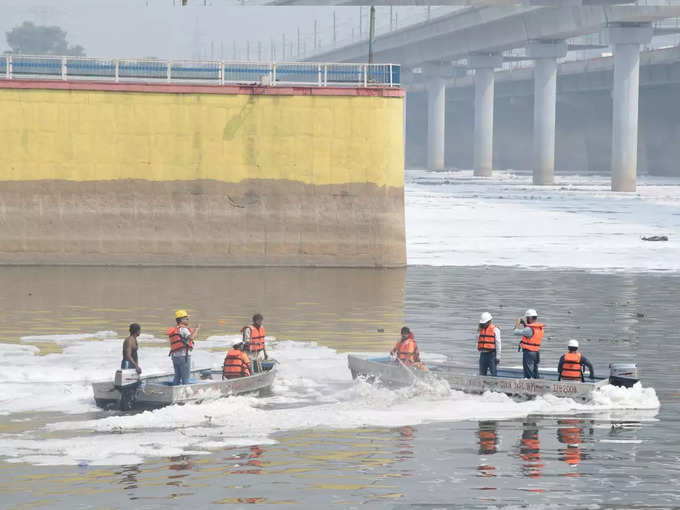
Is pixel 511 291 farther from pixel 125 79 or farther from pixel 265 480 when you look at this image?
pixel 265 480

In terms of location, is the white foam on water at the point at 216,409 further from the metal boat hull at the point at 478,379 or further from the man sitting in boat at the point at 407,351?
the man sitting in boat at the point at 407,351

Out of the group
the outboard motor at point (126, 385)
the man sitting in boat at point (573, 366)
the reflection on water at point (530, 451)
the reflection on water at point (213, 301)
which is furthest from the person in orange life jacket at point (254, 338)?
the reflection on water at point (530, 451)

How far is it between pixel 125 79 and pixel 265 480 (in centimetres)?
3017

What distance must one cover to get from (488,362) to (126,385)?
6914 mm

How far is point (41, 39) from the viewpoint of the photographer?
124 metres

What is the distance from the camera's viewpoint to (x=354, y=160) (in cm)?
4478

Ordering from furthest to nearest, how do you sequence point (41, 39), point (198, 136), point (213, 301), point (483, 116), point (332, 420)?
1. point (483, 116)
2. point (41, 39)
3. point (198, 136)
4. point (213, 301)
5. point (332, 420)

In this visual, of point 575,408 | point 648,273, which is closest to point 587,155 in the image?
point 648,273

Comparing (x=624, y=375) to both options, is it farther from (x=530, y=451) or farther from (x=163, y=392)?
(x=163, y=392)

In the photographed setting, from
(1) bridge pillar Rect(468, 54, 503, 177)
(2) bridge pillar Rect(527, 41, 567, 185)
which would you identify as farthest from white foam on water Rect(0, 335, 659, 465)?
(1) bridge pillar Rect(468, 54, 503, 177)

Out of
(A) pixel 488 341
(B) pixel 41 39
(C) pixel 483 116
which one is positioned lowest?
(A) pixel 488 341

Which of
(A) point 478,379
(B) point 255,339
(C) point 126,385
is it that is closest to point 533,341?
(A) point 478,379

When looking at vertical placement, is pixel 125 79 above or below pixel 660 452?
above

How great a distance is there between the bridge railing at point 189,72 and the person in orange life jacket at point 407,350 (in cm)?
2175
